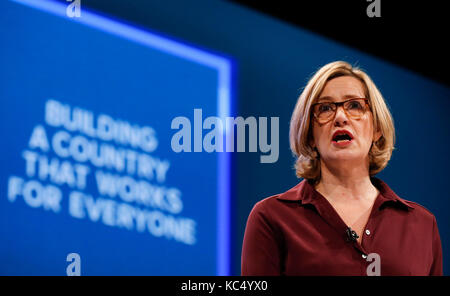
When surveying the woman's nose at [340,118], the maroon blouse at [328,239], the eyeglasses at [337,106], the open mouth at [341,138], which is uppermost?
the eyeglasses at [337,106]

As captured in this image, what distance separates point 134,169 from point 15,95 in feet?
2.17

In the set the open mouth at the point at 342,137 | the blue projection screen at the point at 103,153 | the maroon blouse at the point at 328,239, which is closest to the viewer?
the maroon blouse at the point at 328,239

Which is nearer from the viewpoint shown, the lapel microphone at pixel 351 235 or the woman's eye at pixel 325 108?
the lapel microphone at pixel 351 235

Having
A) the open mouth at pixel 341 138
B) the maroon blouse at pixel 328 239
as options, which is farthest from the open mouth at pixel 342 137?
the maroon blouse at pixel 328 239

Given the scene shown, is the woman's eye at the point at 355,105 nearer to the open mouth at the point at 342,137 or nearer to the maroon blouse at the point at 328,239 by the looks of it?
the open mouth at the point at 342,137

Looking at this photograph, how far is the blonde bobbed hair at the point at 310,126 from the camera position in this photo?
202 centimetres

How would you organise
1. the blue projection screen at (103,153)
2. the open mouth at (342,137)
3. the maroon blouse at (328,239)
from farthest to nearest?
the blue projection screen at (103,153)
the open mouth at (342,137)
the maroon blouse at (328,239)

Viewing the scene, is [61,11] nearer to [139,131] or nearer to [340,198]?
[139,131]

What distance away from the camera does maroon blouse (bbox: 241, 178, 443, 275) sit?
1773 mm

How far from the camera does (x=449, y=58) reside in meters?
4.58

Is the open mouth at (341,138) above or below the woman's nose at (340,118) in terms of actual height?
below

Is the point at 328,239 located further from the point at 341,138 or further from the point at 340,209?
the point at 341,138
